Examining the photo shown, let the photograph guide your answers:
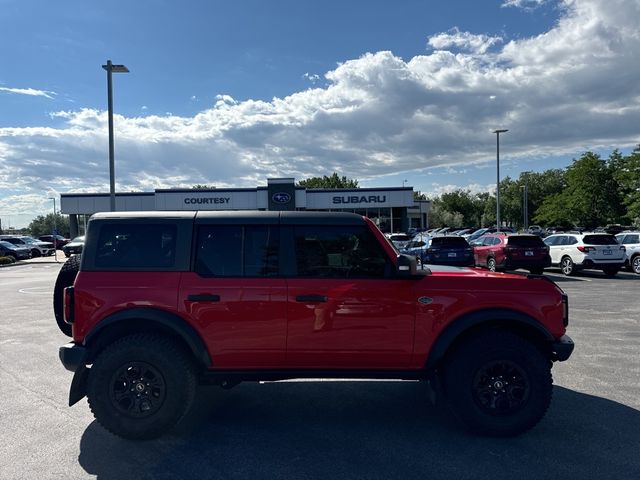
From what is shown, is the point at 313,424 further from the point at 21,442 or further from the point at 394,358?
the point at 21,442

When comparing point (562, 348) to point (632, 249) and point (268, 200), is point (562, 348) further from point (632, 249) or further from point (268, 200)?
point (268, 200)

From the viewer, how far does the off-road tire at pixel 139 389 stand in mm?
4039

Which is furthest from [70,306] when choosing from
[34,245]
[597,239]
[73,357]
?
[34,245]

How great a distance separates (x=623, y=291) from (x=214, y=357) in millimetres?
12856

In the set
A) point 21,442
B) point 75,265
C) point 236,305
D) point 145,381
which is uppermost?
point 75,265

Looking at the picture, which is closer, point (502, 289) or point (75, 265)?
point (502, 289)

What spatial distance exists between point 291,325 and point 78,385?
197 centimetres

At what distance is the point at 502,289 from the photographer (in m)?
4.13

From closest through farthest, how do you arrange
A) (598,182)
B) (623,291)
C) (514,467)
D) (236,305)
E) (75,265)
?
1. (514,467)
2. (236,305)
3. (75,265)
4. (623,291)
5. (598,182)

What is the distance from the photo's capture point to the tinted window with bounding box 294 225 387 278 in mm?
4152

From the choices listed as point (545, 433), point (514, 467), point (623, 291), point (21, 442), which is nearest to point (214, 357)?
point (21, 442)

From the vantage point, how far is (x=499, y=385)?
4125 mm

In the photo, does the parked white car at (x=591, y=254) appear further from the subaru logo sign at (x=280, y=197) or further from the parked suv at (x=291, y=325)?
the subaru logo sign at (x=280, y=197)

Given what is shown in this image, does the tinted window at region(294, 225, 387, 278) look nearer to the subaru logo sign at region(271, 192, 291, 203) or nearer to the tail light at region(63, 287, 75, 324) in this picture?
the tail light at region(63, 287, 75, 324)
